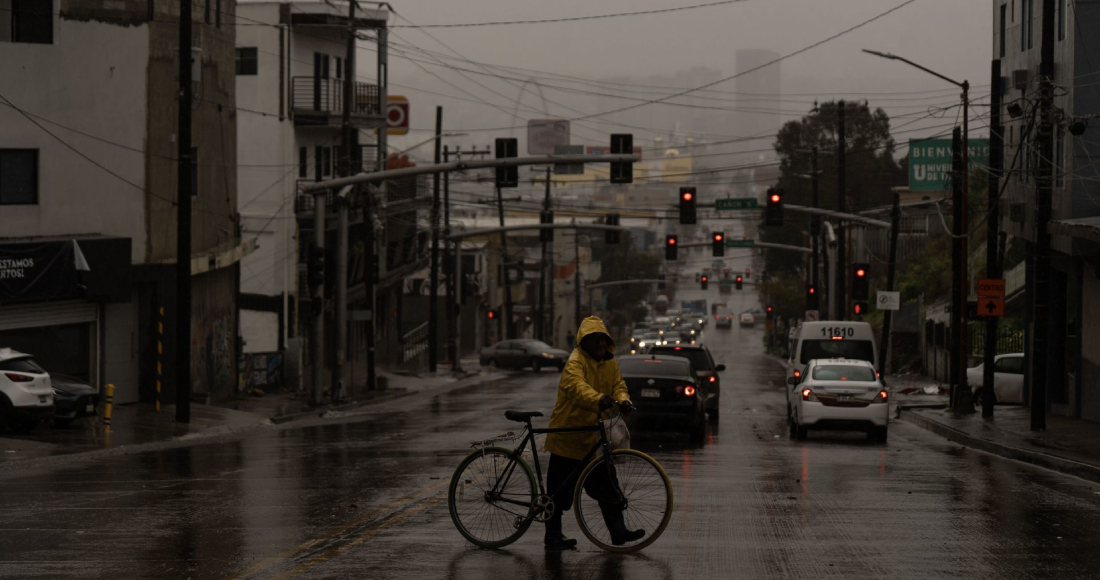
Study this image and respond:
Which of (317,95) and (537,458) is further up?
(317,95)

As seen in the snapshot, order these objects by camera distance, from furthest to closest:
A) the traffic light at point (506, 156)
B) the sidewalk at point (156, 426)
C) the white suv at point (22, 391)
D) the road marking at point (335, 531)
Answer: the traffic light at point (506, 156)
the white suv at point (22, 391)
the sidewalk at point (156, 426)
the road marking at point (335, 531)

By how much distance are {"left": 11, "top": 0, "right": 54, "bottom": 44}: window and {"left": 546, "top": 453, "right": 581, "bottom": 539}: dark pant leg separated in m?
24.2

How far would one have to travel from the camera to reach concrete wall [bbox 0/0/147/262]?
29.8 m

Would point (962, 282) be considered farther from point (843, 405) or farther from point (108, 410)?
point (108, 410)

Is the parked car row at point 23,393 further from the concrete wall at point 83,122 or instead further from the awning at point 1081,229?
the awning at point 1081,229

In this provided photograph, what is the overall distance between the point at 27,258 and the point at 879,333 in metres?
47.9

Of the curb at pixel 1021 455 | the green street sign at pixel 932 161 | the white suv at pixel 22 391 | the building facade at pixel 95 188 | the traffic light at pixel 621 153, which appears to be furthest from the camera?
the green street sign at pixel 932 161

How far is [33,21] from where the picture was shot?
99.8 ft

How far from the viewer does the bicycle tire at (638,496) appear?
410 inches

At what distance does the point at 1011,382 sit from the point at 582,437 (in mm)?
28588

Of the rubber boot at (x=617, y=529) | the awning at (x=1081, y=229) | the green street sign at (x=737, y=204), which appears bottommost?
the rubber boot at (x=617, y=529)

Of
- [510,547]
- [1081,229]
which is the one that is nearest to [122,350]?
[1081,229]

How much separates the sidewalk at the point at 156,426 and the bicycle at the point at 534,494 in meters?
12.0

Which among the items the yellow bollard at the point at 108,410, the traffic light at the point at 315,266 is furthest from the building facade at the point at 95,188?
the yellow bollard at the point at 108,410
